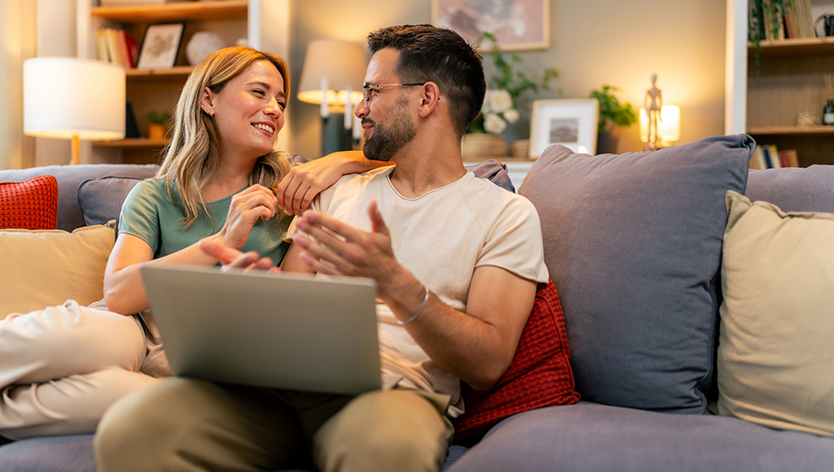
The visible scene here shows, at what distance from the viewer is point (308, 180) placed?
1.29 metres

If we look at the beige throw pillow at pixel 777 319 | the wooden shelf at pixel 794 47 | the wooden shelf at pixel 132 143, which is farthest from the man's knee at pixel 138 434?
the wooden shelf at pixel 794 47

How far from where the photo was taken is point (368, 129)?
51.6 inches

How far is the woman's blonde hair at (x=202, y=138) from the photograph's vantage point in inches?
56.6

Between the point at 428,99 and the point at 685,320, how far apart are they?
0.69m

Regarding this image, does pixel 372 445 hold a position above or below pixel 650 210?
below

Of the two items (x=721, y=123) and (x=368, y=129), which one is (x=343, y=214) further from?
(x=721, y=123)

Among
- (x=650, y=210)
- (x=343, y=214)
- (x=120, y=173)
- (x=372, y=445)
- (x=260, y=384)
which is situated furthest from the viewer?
(x=120, y=173)

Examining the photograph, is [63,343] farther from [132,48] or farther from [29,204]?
[132,48]

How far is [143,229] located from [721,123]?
3138 millimetres

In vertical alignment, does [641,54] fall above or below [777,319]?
above

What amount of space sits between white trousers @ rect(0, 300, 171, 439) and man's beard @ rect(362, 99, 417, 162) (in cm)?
65

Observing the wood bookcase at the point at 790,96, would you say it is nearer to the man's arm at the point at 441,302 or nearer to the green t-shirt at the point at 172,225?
the man's arm at the point at 441,302

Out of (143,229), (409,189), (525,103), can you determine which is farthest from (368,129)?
(525,103)

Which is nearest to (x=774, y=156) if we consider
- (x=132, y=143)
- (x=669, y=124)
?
(x=669, y=124)
